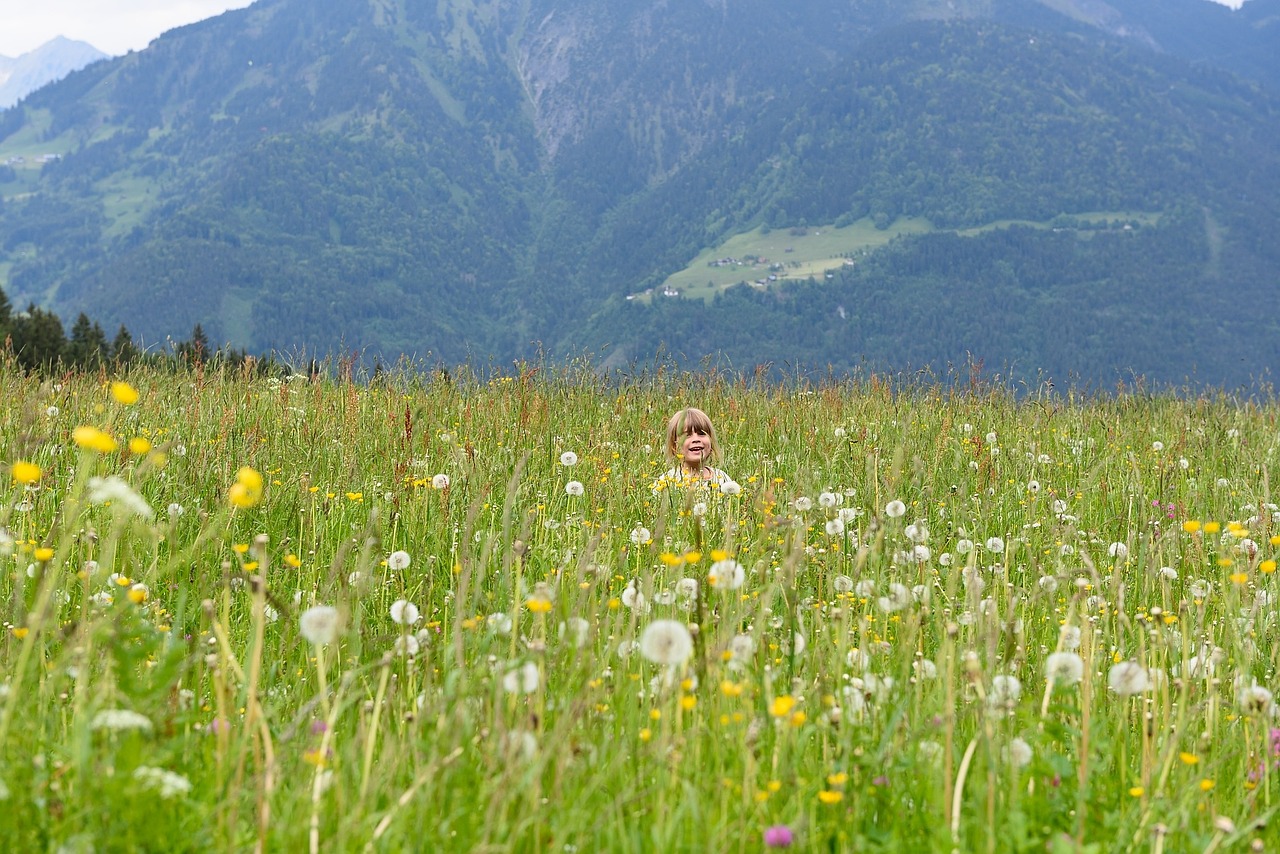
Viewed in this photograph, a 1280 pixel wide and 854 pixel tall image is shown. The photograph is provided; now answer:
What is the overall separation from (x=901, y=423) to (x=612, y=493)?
384 centimetres

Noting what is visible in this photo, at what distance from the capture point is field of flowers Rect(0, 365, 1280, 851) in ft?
6.76

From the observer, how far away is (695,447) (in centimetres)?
773

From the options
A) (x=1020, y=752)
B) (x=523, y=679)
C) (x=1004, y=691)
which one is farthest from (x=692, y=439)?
(x=523, y=679)

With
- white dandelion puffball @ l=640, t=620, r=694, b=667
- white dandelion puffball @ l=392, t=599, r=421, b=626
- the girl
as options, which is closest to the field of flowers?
white dandelion puffball @ l=640, t=620, r=694, b=667

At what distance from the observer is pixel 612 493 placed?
5617mm

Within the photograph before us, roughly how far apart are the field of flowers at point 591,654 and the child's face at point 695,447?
1.64 ft

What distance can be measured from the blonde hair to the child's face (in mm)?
16

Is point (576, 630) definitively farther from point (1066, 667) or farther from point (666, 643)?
point (1066, 667)

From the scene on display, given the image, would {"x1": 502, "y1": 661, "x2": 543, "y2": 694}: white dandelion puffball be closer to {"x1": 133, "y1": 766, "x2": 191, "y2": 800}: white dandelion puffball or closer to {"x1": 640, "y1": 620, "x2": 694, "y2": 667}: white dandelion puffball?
{"x1": 640, "y1": 620, "x2": 694, "y2": 667}: white dandelion puffball

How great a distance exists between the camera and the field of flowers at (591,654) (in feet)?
6.76

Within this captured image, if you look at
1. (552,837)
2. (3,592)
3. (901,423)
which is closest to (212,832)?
(552,837)

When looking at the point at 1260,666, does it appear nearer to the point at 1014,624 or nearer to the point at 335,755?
the point at 1014,624

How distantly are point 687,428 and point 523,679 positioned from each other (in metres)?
5.56

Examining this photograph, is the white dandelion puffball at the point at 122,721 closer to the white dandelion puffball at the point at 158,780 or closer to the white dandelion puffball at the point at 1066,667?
the white dandelion puffball at the point at 158,780
